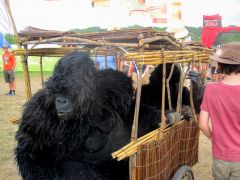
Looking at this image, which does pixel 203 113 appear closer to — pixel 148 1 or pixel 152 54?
pixel 152 54

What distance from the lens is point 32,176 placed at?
249 centimetres

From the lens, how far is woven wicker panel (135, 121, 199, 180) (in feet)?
8.05

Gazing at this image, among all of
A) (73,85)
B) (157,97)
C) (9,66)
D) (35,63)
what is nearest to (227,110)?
(73,85)

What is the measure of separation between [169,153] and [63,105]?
1124 millimetres

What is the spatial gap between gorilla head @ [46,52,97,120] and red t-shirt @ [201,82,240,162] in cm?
85

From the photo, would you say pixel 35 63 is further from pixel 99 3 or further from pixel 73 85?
pixel 73 85

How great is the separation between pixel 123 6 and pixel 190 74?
10.5 feet

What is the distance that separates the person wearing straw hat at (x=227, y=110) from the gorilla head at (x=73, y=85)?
2.78ft

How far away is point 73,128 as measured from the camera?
2449 millimetres

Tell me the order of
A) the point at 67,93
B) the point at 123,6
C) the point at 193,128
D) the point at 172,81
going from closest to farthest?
the point at 67,93 < the point at 193,128 < the point at 172,81 < the point at 123,6

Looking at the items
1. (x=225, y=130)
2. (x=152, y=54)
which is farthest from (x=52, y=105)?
(x=225, y=130)

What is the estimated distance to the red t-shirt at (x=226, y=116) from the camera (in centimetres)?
223

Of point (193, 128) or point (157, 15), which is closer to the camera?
point (193, 128)

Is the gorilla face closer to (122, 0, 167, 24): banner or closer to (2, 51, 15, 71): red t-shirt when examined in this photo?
(122, 0, 167, 24): banner
